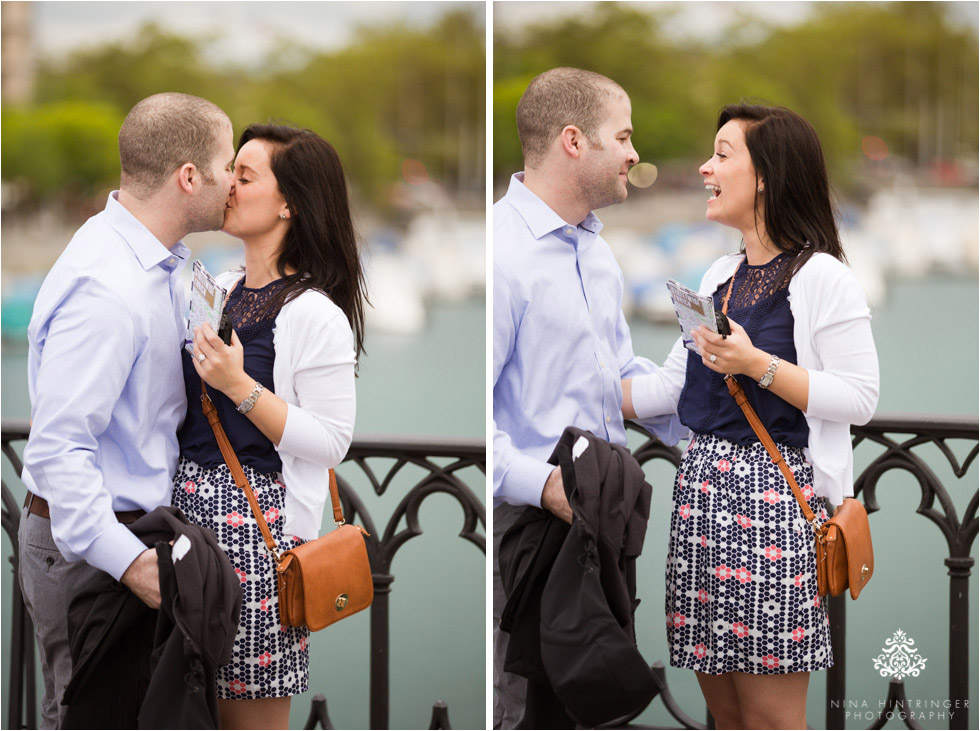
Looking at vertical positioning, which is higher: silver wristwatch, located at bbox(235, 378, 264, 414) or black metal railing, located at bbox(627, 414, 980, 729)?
silver wristwatch, located at bbox(235, 378, 264, 414)

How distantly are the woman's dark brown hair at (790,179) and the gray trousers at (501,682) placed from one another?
95cm

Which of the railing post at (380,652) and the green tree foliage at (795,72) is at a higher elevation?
the green tree foliage at (795,72)

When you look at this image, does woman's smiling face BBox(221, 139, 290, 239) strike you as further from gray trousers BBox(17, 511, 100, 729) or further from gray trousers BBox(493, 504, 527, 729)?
gray trousers BBox(493, 504, 527, 729)

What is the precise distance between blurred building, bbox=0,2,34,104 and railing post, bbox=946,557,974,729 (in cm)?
524

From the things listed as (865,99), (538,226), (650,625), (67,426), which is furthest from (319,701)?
(865,99)

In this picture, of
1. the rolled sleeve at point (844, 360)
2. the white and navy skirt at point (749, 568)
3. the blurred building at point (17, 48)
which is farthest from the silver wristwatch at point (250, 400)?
the blurred building at point (17, 48)

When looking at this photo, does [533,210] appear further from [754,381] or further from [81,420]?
[81,420]

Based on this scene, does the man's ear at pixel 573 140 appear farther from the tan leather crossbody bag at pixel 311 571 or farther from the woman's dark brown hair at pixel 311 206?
the tan leather crossbody bag at pixel 311 571

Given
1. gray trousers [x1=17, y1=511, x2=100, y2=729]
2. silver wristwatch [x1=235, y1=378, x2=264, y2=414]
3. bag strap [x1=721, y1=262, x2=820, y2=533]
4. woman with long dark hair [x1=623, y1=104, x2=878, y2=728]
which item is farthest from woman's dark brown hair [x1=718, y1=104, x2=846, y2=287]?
gray trousers [x1=17, y1=511, x2=100, y2=729]

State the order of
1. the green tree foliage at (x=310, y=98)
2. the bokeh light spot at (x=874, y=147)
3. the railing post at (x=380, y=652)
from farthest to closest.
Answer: the bokeh light spot at (x=874, y=147) → the green tree foliage at (x=310, y=98) → the railing post at (x=380, y=652)

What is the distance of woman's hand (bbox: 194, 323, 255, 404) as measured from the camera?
1.68 meters

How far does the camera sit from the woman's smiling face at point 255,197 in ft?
6.24

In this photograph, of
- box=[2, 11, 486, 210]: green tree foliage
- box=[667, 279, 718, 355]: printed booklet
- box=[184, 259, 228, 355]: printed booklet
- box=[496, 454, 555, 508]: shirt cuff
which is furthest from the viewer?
box=[2, 11, 486, 210]: green tree foliage

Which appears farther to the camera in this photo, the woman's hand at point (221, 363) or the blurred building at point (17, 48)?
the blurred building at point (17, 48)
